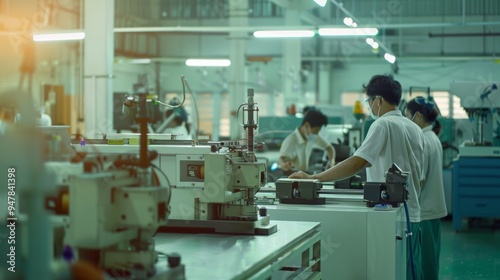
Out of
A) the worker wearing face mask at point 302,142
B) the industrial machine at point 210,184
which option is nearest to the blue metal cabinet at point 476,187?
the worker wearing face mask at point 302,142

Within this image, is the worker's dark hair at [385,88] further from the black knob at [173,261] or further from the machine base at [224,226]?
Answer: the black knob at [173,261]

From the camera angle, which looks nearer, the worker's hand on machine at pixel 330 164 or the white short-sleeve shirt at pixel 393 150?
the white short-sleeve shirt at pixel 393 150

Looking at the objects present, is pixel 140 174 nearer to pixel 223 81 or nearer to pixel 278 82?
pixel 223 81

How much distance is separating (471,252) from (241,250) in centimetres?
409

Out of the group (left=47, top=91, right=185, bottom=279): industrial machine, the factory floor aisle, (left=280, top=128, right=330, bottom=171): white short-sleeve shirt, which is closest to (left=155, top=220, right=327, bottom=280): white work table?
(left=47, top=91, right=185, bottom=279): industrial machine

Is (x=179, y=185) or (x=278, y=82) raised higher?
(x=278, y=82)

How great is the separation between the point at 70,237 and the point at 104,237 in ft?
0.28

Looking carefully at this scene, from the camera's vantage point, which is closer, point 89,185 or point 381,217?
point 89,185

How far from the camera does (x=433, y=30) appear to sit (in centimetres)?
1299

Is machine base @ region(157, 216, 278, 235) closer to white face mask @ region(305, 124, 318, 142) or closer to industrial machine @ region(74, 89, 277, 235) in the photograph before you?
industrial machine @ region(74, 89, 277, 235)

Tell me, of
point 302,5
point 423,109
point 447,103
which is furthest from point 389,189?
point 447,103

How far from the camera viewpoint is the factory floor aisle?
500 cm

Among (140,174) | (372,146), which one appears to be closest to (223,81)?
(372,146)

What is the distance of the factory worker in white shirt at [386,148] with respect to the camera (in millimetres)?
3217
